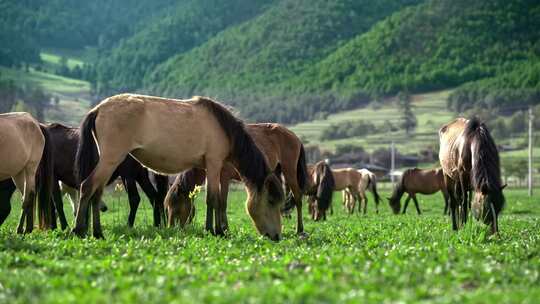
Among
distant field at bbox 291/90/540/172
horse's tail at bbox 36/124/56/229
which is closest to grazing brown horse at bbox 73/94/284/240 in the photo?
horse's tail at bbox 36/124/56/229

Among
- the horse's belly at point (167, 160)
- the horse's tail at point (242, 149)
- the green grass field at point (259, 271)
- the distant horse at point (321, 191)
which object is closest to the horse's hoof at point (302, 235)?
the horse's tail at point (242, 149)

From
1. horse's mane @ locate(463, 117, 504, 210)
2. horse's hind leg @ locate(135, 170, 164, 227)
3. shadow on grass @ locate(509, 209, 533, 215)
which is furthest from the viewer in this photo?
shadow on grass @ locate(509, 209, 533, 215)

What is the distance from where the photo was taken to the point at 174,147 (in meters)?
11.6

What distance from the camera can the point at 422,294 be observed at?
623cm

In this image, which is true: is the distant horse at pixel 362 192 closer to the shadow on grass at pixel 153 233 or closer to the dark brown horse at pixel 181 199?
the dark brown horse at pixel 181 199

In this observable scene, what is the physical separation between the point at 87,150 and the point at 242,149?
248 centimetres

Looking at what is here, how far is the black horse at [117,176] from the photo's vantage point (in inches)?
567

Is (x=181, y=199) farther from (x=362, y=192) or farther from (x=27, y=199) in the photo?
(x=362, y=192)

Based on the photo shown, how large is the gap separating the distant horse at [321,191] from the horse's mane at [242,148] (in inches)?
430

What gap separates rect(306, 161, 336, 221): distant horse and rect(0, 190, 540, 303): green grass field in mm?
13899

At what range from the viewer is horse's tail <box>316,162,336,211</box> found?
24906 mm

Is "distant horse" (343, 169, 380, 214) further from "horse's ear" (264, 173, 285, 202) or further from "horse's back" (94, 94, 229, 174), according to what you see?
"horse's back" (94, 94, 229, 174)

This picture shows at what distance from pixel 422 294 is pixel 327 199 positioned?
62.5 feet

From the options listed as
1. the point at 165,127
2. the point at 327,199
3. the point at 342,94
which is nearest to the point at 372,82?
the point at 342,94
